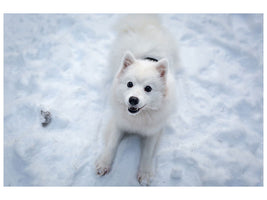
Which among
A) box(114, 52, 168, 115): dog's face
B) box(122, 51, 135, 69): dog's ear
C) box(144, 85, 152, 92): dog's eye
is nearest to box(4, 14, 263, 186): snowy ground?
box(114, 52, 168, 115): dog's face

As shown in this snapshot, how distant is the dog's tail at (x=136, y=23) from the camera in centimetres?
373

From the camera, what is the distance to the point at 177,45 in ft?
13.1

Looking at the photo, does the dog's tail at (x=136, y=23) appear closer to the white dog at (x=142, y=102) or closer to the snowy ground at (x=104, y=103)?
the snowy ground at (x=104, y=103)

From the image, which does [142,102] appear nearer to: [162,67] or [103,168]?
[162,67]

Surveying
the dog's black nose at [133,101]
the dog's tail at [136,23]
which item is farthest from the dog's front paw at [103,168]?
the dog's tail at [136,23]

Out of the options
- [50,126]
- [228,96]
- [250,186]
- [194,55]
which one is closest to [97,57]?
[50,126]

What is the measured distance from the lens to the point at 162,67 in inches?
90.0

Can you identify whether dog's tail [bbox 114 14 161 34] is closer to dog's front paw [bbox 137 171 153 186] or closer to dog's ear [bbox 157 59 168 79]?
dog's ear [bbox 157 59 168 79]

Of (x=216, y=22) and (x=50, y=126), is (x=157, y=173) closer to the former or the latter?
(x=50, y=126)

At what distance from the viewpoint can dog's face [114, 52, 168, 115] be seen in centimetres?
220

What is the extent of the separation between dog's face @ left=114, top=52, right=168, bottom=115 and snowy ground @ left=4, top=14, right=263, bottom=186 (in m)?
0.86

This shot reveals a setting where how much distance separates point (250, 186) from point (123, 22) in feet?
12.0

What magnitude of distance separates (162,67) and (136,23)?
6.24ft

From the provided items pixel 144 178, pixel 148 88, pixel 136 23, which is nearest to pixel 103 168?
pixel 144 178
